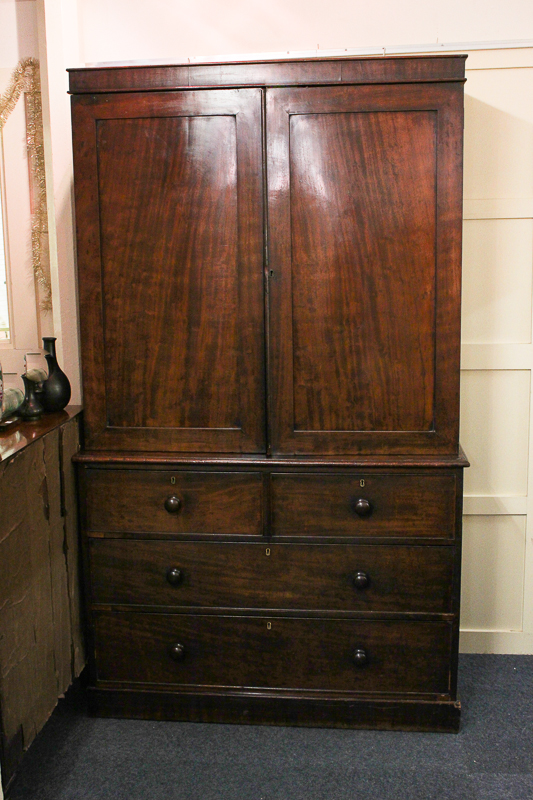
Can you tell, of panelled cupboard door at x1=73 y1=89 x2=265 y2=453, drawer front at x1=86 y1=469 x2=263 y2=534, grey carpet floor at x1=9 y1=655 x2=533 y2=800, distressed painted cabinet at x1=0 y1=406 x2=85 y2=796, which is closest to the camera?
distressed painted cabinet at x1=0 y1=406 x2=85 y2=796

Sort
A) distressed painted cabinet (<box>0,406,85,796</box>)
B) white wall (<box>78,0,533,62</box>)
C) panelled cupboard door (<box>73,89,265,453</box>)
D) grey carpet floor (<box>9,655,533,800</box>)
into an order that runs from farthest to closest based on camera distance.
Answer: white wall (<box>78,0,533,62</box>) < panelled cupboard door (<box>73,89,265,453</box>) < grey carpet floor (<box>9,655,533,800</box>) < distressed painted cabinet (<box>0,406,85,796</box>)

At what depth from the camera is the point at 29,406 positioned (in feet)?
7.02

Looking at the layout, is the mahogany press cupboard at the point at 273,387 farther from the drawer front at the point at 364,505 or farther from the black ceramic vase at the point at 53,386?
the black ceramic vase at the point at 53,386

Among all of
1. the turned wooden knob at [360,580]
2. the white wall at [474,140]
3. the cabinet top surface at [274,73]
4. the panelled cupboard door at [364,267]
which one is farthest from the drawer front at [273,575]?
the cabinet top surface at [274,73]

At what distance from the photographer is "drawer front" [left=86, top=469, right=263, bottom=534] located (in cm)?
216

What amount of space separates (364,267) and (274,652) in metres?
1.22

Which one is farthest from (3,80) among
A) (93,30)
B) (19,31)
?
(93,30)

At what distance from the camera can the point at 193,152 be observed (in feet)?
6.73

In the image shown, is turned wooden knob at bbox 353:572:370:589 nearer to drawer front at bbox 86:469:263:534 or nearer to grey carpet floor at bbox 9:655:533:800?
drawer front at bbox 86:469:263:534

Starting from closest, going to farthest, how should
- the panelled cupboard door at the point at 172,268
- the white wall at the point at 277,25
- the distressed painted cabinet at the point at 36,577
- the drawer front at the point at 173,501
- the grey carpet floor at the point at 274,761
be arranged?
1. the distressed painted cabinet at the point at 36,577
2. the grey carpet floor at the point at 274,761
3. the panelled cupboard door at the point at 172,268
4. the drawer front at the point at 173,501
5. the white wall at the point at 277,25

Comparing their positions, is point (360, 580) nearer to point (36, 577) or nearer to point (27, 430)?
point (36, 577)

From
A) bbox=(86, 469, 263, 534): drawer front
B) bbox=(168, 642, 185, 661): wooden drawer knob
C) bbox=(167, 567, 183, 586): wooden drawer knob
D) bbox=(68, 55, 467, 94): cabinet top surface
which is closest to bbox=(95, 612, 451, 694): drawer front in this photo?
bbox=(168, 642, 185, 661): wooden drawer knob

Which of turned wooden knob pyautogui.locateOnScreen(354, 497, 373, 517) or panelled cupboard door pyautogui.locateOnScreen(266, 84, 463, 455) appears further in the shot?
turned wooden knob pyautogui.locateOnScreen(354, 497, 373, 517)

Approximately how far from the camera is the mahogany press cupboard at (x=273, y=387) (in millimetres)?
2020
